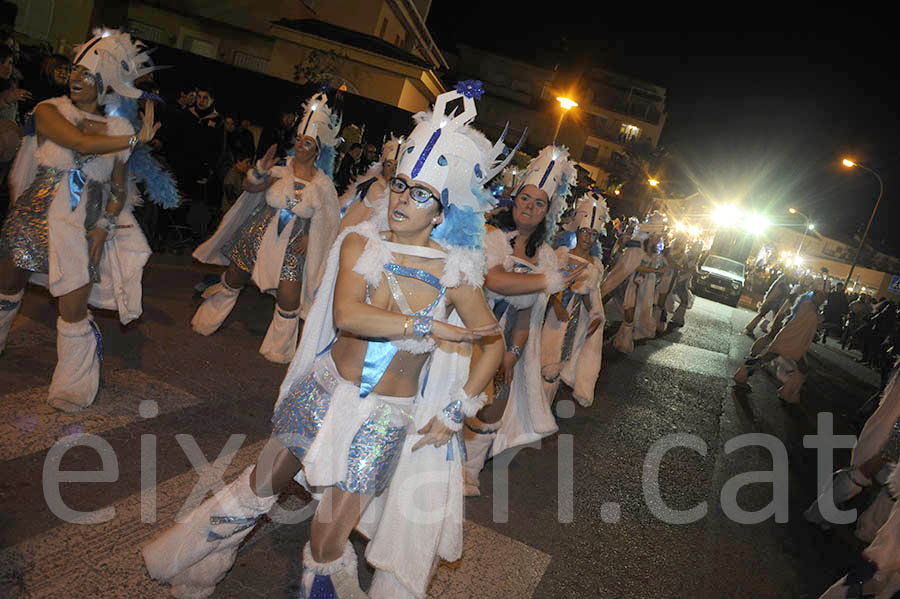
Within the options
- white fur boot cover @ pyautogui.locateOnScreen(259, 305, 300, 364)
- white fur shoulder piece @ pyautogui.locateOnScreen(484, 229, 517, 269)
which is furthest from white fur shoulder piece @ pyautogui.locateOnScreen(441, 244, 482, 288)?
white fur boot cover @ pyautogui.locateOnScreen(259, 305, 300, 364)

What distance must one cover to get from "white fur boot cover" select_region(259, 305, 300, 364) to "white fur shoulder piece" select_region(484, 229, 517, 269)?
2.64m

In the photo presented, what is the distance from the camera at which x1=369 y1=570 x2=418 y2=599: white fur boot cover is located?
2.63 meters

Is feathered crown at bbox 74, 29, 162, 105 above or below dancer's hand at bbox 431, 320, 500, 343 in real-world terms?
above

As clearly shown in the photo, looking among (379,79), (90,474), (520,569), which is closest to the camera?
(90,474)

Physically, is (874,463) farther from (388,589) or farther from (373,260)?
(373,260)

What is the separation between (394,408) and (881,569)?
3.01 meters

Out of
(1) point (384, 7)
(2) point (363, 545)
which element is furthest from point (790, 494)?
(1) point (384, 7)

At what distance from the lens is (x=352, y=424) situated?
2574 mm

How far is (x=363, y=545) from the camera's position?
3.74 meters

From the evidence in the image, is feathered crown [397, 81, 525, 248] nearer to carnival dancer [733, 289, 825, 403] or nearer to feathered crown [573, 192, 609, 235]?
feathered crown [573, 192, 609, 235]

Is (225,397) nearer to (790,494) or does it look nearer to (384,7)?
(790,494)

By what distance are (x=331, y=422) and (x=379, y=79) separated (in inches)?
917

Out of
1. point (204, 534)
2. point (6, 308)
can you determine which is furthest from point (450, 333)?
point (6, 308)

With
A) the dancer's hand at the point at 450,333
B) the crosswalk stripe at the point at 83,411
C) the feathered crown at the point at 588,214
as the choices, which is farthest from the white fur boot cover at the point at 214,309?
the dancer's hand at the point at 450,333
